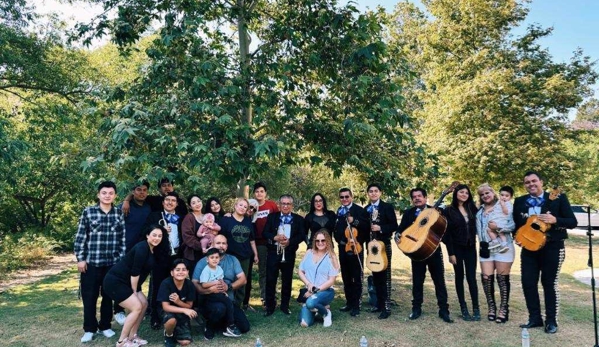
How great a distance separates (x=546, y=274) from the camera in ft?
19.2

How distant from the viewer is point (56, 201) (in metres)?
16.8

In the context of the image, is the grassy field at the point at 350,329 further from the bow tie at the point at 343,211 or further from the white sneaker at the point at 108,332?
the bow tie at the point at 343,211

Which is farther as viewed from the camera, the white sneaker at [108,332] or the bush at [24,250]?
the bush at [24,250]

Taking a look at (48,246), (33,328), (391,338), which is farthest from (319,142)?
(48,246)

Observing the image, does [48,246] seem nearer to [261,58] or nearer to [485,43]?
[261,58]

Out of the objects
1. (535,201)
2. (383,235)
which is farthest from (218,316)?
(535,201)

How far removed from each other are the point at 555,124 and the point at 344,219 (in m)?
12.5

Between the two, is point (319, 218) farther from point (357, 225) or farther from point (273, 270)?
point (273, 270)

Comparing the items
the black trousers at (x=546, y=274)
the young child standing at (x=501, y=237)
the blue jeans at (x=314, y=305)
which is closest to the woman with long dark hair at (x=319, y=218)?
the blue jeans at (x=314, y=305)

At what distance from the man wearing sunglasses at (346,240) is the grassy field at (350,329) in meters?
0.34

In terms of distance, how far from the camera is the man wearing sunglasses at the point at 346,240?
6617mm

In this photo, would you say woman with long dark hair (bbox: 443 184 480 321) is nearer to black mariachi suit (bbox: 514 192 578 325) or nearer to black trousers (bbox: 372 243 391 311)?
black mariachi suit (bbox: 514 192 578 325)

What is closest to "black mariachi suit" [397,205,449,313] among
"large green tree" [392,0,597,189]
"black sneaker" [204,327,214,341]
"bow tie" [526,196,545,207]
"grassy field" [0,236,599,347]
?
"grassy field" [0,236,599,347]

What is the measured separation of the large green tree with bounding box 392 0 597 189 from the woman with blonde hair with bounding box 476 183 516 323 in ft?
26.1
